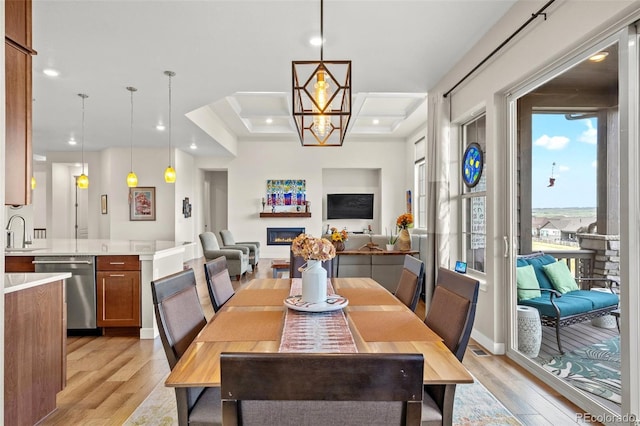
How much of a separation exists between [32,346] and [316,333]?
66.1 inches

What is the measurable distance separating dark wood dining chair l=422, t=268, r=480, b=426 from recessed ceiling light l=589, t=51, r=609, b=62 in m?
1.61

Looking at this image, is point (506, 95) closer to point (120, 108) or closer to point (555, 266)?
point (555, 266)

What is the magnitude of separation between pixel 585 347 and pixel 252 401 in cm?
261

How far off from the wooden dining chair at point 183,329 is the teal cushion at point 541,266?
2506mm

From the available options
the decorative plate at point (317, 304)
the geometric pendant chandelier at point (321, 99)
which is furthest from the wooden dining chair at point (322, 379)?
the geometric pendant chandelier at point (321, 99)

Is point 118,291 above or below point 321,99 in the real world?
below

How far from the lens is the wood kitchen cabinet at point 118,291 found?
12.2ft

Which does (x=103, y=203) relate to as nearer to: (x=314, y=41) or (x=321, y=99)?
(x=314, y=41)

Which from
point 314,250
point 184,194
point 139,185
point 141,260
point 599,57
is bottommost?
point 141,260

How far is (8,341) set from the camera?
1.89m

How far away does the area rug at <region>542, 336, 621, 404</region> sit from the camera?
7.09ft

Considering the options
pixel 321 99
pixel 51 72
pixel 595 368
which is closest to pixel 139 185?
pixel 51 72

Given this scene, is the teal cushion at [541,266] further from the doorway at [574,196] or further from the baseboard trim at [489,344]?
the baseboard trim at [489,344]

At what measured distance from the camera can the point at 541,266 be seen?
2914mm
